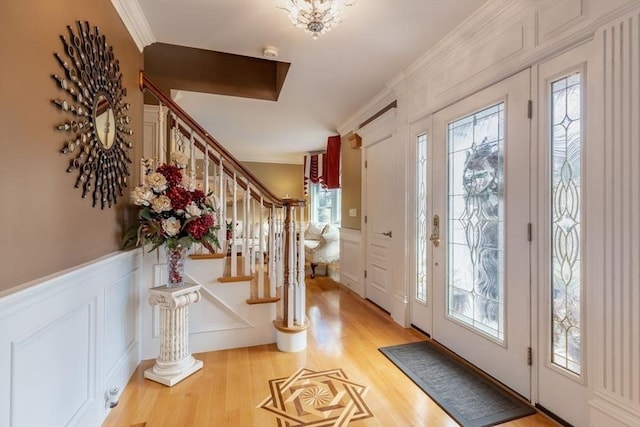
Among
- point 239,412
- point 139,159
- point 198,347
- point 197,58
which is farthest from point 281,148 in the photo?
point 239,412

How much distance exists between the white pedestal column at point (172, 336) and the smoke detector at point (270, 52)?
2.03 metres

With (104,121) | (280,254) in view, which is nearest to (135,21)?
(104,121)

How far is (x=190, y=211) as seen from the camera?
2037 millimetres

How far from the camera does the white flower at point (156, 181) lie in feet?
6.46

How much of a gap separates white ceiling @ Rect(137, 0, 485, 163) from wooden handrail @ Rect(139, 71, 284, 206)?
0.42 m

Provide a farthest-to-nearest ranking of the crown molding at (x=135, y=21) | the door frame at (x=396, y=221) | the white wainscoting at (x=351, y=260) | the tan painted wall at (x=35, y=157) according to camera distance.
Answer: the white wainscoting at (x=351, y=260), the door frame at (x=396, y=221), the crown molding at (x=135, y=21), the tan painted wall at (x=35, y=157)

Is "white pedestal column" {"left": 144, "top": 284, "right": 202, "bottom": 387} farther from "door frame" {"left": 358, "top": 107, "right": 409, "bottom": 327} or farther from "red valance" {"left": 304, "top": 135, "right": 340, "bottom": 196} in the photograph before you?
"red valance" {"left": 304, "top": 135, "right": 340, "bottom": 196}

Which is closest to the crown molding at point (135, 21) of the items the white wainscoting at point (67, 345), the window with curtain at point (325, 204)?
the white wainscoting at point (67, 345)

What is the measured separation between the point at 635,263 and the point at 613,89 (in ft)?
2.62

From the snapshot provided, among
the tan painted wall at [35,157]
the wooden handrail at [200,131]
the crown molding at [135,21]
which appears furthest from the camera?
the wooden handrail at [200,131]

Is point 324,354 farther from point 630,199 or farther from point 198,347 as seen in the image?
point 630,199

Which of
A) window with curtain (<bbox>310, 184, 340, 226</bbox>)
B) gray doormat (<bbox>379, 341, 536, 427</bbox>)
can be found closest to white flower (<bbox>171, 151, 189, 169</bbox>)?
gray doormat (<bbox>379, 341, 536, 427</bbox>)

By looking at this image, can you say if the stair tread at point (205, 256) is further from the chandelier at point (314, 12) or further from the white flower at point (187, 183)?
the chandelier at point (314, 12)

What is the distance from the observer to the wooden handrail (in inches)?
95.6
